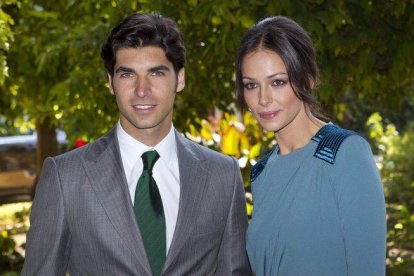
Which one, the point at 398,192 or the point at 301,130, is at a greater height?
the point at 301,130

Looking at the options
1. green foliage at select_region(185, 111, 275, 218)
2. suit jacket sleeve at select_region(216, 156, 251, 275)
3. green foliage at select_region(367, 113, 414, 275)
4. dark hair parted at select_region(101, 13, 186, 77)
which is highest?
dark hair parted at select_region(101, 13, 186, 77)

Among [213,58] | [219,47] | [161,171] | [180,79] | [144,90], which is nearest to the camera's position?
[144,90]

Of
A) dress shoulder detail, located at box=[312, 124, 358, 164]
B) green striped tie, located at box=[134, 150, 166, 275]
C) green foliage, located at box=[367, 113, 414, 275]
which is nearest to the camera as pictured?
dress shoulder detail, located at box=[312, 124, 358, 164]

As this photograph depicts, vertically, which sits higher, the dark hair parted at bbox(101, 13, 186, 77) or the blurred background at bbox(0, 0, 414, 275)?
the dark hair parted at bbox(101, 13, 186, 77)

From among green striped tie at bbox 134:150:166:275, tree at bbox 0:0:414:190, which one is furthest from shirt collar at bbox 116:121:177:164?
tree at bbox 0:0:414:190

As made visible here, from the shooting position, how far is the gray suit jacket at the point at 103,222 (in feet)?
9.30

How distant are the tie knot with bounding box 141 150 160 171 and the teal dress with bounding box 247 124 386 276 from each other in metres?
0.49

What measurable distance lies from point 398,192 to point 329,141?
11.4 metres

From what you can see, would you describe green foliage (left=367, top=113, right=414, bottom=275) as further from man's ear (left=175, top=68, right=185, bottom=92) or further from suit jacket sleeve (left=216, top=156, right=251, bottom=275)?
man's ear (left=175, top=68, right=185, bottom=92)

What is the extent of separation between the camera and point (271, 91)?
9.77ft

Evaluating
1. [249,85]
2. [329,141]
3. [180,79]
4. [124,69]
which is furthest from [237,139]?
[329,141]

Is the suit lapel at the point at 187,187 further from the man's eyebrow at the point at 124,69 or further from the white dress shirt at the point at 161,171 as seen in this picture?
the man's eyebrow at the point at 124,69

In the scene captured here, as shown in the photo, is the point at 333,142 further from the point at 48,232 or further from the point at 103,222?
the point at 48,232

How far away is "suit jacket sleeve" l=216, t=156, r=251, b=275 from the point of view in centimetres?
314
